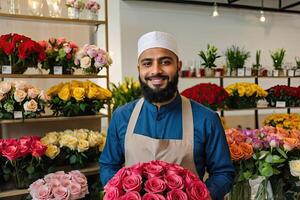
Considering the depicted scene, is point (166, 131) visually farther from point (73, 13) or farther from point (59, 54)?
point (73, 13)

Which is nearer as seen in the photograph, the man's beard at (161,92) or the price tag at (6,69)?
the man's beard at (161,92)

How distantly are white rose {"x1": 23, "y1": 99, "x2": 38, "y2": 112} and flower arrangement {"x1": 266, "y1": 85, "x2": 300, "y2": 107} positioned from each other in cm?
270

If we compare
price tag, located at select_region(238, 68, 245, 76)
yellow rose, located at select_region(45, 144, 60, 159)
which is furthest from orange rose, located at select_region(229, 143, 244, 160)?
price tag, located at select_region(238, 68, 245, 76)

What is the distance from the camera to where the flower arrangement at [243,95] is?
3354 mm

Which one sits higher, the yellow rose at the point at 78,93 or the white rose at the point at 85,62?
the white rose at the point at 85,62

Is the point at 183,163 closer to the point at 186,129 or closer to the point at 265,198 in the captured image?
the point at 186,129

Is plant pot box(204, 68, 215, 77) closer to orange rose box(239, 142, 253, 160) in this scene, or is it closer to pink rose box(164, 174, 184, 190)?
orange rose box(239, 142, 253, 160)

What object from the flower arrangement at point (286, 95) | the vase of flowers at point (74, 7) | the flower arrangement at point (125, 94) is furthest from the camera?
the flower arrangement at point (286, 95)

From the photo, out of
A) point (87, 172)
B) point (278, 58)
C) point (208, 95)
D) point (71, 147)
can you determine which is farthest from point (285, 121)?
point (71, 147)

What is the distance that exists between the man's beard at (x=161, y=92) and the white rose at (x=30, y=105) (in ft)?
3.22

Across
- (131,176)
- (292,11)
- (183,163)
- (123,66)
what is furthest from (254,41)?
(131,176)

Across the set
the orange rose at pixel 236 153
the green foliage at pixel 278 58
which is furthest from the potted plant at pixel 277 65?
the orange rose at pixel 236 153

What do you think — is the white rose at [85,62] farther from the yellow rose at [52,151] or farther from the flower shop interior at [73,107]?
the yellow rose at [52,151]

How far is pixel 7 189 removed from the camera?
195 centimetres
